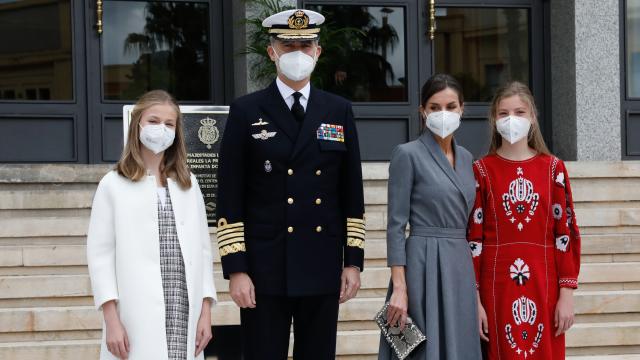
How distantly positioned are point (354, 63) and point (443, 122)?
7098 mm

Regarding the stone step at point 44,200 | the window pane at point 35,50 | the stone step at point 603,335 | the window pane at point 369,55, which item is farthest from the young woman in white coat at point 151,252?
the window pane at point 369,55

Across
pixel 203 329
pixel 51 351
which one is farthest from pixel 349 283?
pixel 51 351

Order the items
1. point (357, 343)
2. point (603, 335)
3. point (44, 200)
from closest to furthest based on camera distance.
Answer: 1. point (357, 343)
2. point (603, 335)
3. point (44, 200)

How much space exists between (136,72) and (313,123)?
7330mm

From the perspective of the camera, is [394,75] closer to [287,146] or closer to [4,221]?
[4,221]

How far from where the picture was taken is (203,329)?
4.47m

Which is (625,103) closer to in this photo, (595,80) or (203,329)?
(595,80)

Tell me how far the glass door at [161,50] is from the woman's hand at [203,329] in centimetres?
692

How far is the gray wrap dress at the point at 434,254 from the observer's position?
15.5 feet

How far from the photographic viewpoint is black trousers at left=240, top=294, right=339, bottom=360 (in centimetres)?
453

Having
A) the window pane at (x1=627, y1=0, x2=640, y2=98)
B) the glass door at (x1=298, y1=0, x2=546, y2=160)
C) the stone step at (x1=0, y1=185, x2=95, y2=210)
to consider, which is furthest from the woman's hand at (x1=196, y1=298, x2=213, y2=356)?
the window pane at (x1=627, y1=0, x2=640, y2=98)

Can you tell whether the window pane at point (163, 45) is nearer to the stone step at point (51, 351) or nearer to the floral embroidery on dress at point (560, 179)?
the stone step at point (51, 351)

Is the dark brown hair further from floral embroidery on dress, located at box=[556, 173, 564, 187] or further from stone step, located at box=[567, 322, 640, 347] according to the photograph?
stone step, located at box=[567, 322, 640, 347]

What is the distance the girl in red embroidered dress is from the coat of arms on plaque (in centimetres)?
331
